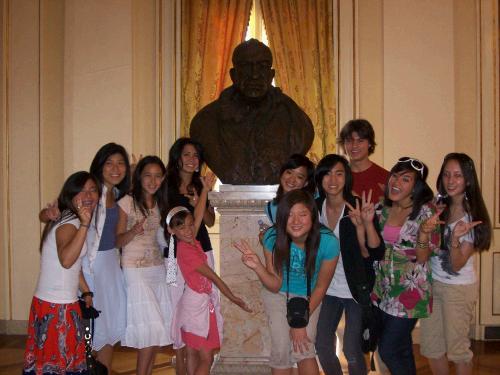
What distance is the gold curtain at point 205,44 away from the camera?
19.0 ft

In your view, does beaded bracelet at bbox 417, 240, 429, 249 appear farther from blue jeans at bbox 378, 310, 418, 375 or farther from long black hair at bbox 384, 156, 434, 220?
blue jeans at bbox 378, 310, 418, 375

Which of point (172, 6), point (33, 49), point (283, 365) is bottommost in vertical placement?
point (283, 365)

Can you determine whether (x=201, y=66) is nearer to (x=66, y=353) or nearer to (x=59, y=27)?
(x=59, y=27)

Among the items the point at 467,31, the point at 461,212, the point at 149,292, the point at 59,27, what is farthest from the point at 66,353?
the point at 467,31

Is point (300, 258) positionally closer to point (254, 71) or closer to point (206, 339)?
point (206, 339)

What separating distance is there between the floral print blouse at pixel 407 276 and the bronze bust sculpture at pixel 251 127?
44.0 inches

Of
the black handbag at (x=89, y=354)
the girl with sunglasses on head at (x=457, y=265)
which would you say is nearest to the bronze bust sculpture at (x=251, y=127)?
the girl with sunglasses on head at (x=457, y=265)

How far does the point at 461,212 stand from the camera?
2.86 meters

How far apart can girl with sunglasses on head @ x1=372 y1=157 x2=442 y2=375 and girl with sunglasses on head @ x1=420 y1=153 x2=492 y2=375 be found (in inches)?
4.3

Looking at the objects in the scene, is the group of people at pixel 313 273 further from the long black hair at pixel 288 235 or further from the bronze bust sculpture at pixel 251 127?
the bronze bust sculpture at pixel 251 127

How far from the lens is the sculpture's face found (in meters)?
3.60

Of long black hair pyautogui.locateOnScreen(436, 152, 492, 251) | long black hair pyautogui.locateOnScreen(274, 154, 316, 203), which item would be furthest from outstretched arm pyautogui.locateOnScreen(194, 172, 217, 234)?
long black hair pyautogui.locateOnScreen(436, 152, 492, 251)

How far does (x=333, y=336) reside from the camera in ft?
9.30

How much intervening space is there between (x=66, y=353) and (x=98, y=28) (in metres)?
3.84
